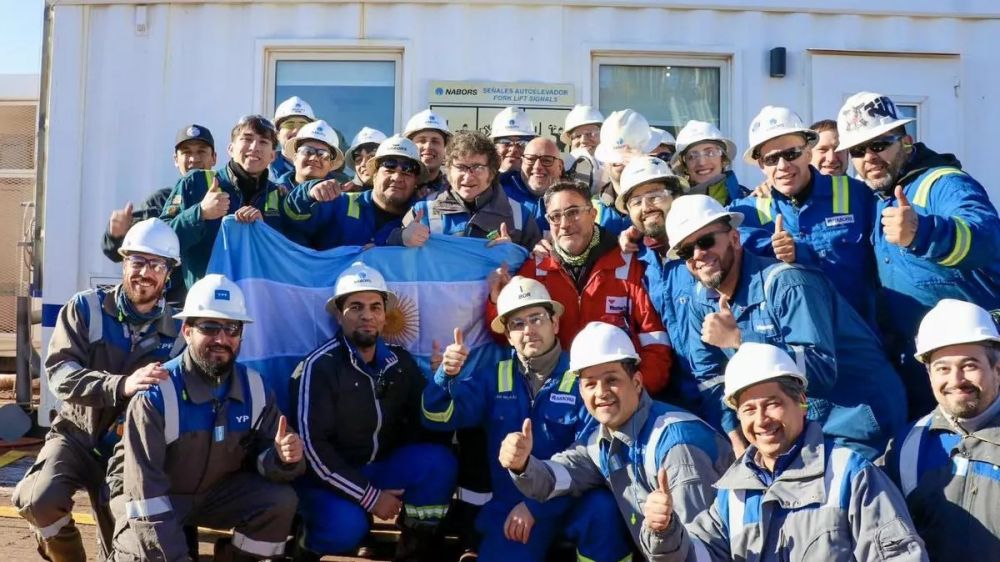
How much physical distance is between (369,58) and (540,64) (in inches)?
53.1

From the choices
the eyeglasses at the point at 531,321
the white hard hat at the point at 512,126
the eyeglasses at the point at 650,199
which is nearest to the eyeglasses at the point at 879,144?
the eyeglasses at the point at 650,199

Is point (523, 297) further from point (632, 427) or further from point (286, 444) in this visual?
point (286, 444)

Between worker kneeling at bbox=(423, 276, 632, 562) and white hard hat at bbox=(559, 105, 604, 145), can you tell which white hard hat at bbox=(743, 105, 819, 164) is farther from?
white hard hat at bbox=(559, 105, 604, 145)

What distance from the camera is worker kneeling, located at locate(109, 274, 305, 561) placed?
13.2ft

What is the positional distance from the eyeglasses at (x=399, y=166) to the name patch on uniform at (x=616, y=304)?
154 cm

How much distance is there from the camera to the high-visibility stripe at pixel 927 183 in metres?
4.06

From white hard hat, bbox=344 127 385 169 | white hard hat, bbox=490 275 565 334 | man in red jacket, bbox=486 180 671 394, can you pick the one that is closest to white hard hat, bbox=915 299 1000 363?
man in red jacket, bbox=486 180 671 394

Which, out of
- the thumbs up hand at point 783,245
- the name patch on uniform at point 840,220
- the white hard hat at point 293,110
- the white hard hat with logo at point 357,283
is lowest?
the white hard hat with logo at point 357,283

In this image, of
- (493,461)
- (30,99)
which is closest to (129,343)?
(493,461)

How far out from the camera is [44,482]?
446 centimetres

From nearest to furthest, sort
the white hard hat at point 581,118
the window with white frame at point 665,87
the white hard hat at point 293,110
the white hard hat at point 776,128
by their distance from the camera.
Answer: the white hard hat at point 776,128
the white hard hat at point 581,118
the white hard hat at point 293,110
the window with white frame at point 665,87

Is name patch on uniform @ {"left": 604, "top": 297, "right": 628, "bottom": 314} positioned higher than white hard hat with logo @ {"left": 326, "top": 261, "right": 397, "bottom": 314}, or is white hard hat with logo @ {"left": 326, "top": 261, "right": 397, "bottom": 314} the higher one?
white hard hat with logo @ {"left": 326, "top": 261, "right": 397, "bottom": 314}

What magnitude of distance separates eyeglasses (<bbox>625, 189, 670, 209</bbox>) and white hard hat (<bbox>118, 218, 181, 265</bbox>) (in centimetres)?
243

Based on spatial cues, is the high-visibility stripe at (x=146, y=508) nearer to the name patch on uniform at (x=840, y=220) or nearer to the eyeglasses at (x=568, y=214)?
the eyeglasses at (x=568, y=214)
